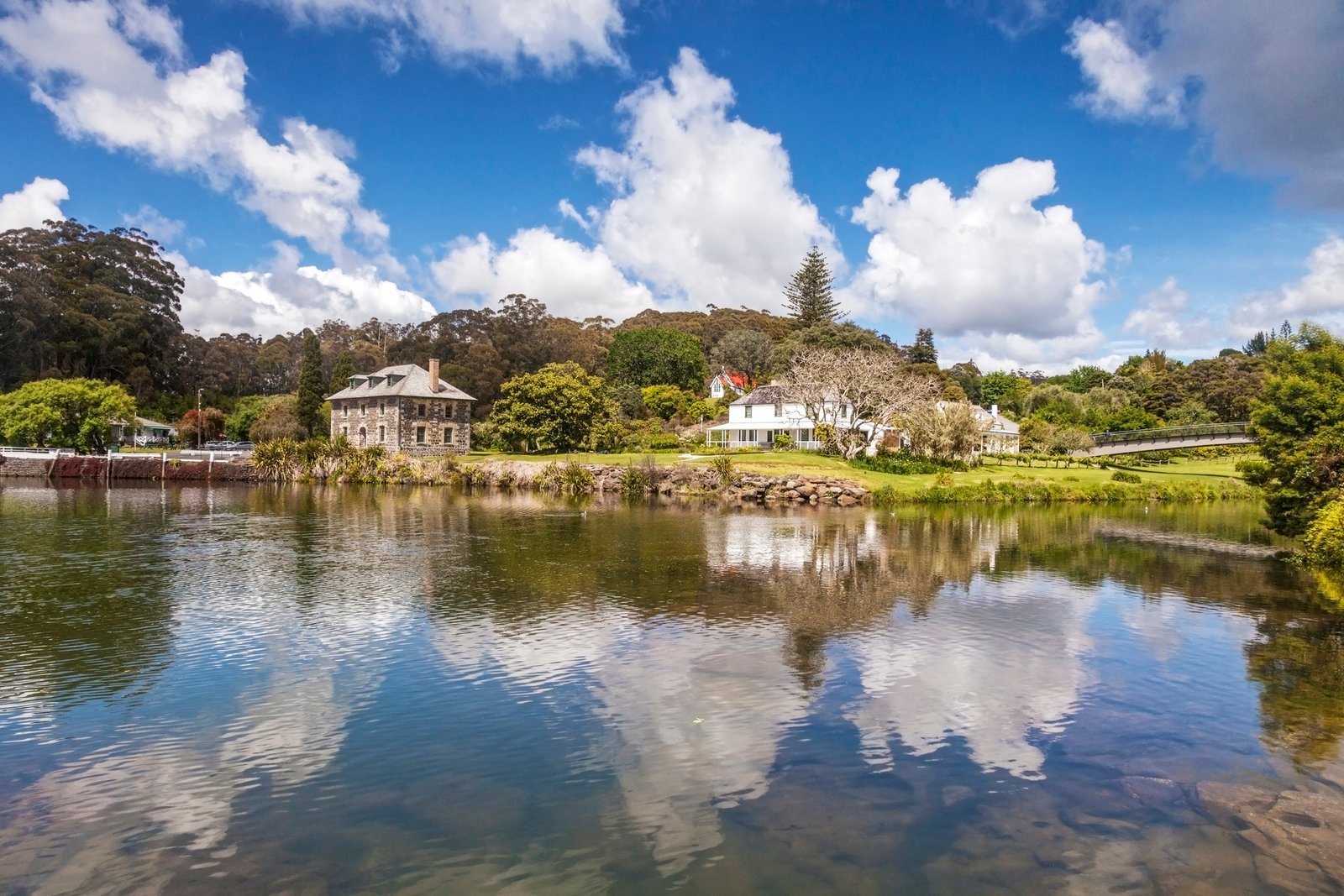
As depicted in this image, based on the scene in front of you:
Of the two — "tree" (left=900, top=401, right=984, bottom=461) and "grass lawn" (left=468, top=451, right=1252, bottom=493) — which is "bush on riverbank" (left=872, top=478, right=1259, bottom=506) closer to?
"grass lawn" (left=468, top=451, right=1252, bottom=493)

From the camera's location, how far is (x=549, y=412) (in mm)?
64562

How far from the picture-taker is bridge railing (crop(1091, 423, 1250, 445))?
205ft

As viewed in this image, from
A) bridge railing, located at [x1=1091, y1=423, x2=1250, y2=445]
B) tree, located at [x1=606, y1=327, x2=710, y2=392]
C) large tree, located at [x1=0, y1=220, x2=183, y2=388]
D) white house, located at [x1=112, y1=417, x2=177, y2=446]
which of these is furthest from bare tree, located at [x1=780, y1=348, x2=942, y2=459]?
large tree, located at [x1=0, y1=220, x2=183, y2=388]

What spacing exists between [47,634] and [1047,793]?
686 inches

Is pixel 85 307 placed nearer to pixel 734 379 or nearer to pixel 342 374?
pixel 342 374

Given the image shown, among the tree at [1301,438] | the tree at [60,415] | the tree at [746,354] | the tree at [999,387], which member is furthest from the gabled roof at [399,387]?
the tree at [999,387]

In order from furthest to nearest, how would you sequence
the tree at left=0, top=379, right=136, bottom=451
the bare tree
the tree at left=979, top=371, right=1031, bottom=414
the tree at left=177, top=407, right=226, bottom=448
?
1. the tree at left=979, top=371, right=1031, bottom=414
2. the tree at left=177, top=407, right=226, bottom=448
3. the tree at left=0, top=379, right=136, bottom=451
4. the bare tree

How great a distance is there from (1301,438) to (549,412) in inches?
1894

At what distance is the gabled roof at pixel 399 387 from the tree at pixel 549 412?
5268 mm

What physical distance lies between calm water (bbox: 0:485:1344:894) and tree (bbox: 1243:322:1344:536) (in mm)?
5285

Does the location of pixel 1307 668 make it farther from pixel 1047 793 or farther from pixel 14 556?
pixel 14 556

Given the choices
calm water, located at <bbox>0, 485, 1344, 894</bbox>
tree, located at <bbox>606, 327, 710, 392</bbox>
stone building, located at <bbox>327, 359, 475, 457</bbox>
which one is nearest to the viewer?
calm water, located at <bbox>0, 485, 1344, 894</bbox>

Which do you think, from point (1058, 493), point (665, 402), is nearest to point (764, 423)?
point (665, 402)

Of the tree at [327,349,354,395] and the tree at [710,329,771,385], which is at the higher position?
the tree at [710,329,771,385]
